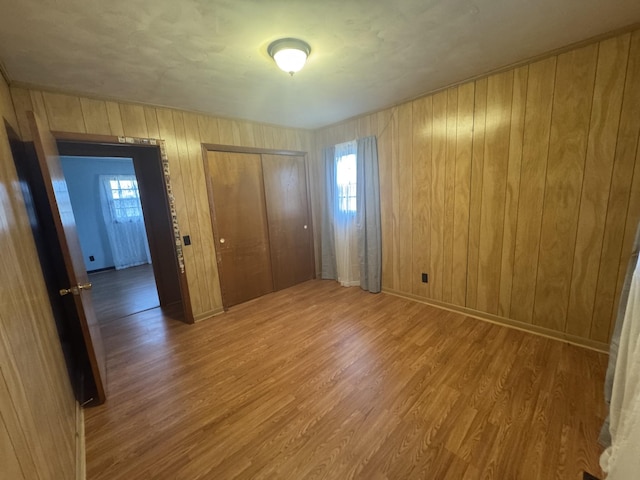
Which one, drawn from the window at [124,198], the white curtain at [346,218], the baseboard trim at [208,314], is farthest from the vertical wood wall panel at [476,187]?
the window at [124,198]

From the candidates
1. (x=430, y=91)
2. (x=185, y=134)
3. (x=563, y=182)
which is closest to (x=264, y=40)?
(x=185, y=134)

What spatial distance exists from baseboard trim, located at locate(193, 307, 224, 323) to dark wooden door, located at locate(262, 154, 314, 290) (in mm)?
881

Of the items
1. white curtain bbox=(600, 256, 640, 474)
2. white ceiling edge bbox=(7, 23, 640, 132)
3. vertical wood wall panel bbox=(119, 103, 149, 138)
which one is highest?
white ceiling edge bbox=(7, 23, 640, 132)

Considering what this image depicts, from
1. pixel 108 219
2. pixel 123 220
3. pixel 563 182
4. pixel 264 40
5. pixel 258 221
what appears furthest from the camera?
pixel 123 220

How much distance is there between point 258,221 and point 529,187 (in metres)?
2.98

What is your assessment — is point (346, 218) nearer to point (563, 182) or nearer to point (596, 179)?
point (563, 182)

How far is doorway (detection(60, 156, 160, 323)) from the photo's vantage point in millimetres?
5234

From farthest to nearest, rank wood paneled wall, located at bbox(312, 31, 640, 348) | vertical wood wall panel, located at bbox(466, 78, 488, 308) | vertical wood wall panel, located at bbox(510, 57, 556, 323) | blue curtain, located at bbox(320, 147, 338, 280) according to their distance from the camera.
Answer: blue curtain, located at bbox(320, 147, 338, 280) < vertical wood wall panel, located at bbox(466, 78, 488, 308) < vertical wood wall panel, located at bbox(510, 57, 556, 323) < wood paneled wall, located at bbox(312, 31, 640, 348)

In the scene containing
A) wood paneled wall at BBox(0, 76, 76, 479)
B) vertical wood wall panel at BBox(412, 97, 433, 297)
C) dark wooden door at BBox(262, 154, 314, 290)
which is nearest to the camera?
wood paneled wall at BBox(0, 76, 76, 479)

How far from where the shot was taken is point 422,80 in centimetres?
236

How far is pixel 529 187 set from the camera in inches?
88.5

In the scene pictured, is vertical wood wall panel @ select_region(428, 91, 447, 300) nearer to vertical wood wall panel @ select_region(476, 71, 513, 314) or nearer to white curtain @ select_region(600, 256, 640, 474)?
vertical wood wall panel @ select_region(476, 71, 513, 314)

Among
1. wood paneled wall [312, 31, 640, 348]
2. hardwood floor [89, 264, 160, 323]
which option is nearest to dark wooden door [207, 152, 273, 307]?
hardwood floor [89, 264, 160, 323]

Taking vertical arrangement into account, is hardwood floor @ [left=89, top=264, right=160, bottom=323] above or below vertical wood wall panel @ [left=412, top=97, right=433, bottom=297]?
below
